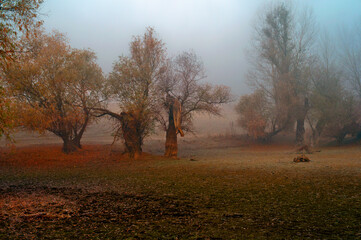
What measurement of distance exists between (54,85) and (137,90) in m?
4.92

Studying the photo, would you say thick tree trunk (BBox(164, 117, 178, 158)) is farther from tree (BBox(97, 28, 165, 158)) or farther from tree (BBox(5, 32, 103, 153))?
tree (BBox(5, 32, 103, 153))

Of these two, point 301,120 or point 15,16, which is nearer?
point 15,16

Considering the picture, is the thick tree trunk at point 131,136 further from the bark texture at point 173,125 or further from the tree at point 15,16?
the tree at point 15,16

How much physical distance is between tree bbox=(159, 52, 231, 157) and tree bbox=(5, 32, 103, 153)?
491 centimetres

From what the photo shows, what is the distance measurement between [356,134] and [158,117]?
22172mm

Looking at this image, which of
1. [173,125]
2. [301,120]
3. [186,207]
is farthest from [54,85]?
[301,120]

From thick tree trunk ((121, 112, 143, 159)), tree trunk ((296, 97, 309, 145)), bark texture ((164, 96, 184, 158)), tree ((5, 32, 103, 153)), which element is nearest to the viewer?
tree ((5, 32, 103, 153))

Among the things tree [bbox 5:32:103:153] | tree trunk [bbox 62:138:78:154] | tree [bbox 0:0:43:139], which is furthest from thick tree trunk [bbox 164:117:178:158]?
tree [bbox 0:0:43:139]

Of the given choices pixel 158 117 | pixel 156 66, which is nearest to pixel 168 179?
pixel 158 117

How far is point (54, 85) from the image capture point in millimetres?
17375

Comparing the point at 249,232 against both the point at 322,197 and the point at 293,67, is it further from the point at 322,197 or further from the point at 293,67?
the point at 293,67

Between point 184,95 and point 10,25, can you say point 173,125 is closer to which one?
point 184,95

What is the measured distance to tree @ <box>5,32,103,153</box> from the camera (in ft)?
52.7

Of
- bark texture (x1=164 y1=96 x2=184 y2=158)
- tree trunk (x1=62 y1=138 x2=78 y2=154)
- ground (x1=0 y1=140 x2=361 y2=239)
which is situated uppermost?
bark texture (x1=164 y1=96 x2=184 y2=158)
